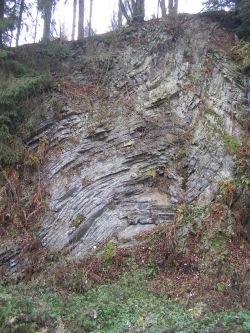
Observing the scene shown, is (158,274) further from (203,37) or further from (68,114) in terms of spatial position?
(203,37)

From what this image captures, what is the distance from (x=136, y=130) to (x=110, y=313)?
19.8 ft

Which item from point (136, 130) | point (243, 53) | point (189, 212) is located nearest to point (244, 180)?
point (189, 212)

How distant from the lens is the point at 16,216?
11047mm

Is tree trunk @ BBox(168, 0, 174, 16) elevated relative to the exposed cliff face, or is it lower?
elevated

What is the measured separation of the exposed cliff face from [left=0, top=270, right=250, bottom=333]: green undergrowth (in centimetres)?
185

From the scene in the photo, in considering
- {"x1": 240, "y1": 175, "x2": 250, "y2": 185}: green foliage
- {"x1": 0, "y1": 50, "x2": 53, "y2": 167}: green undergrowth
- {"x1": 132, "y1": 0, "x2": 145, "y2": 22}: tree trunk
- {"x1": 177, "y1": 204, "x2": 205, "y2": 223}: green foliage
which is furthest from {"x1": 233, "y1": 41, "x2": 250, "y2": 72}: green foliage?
{"x1": 0, "y1": 50, "x2": 53, "y2": 167}: green undergrowth

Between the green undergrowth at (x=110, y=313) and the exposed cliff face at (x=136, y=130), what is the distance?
185cm

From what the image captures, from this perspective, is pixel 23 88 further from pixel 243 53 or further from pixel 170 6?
pixel 170 6

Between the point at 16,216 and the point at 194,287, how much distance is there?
4889 millimetres

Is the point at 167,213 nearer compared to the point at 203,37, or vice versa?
the point at 167,213

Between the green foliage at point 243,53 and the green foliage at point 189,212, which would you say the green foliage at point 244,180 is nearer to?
the green foliage at point 189,212

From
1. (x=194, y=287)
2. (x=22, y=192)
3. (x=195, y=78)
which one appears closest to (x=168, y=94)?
(x=195, y=78)

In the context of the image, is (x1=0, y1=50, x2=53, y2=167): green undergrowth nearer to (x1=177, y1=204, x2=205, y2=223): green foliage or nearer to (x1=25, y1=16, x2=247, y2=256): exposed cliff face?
(x1=25, y1=16, x2=247, y2=256): exposed cliff face

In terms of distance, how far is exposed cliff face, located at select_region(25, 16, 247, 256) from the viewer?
11.0 m
